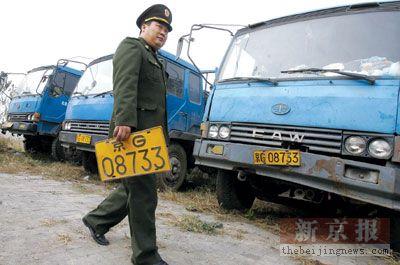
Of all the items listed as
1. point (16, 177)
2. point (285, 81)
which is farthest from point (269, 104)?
point (16, 177)

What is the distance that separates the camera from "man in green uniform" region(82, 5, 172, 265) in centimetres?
239

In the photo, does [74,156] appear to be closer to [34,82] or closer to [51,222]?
[34,82]

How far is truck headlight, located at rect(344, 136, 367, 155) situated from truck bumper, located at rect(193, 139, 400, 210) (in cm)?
12

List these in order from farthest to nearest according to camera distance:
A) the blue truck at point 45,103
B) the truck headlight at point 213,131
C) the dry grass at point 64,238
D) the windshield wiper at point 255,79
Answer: the blue truck at point 45,103 < the truck headlight at point 213,131 < the windshield wiper at point 255,79 < the dry grass at point 64,238

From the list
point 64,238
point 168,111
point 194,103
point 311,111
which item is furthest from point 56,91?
point 311,111

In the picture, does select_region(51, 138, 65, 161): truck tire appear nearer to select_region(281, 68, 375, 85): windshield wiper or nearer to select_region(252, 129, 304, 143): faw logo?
select_region(252, 129, 304, 143): faw logo

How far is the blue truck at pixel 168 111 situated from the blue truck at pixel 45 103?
202 centimetres

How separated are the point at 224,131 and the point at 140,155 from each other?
5.68 ft

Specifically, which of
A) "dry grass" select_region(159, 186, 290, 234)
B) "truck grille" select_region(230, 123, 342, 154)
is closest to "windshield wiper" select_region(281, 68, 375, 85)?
"truck grille" select_region(230, 123, 342, 154)

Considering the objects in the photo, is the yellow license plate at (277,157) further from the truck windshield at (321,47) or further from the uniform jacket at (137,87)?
the uniform jacket at (137,87)

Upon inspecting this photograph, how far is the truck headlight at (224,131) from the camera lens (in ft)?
13.1

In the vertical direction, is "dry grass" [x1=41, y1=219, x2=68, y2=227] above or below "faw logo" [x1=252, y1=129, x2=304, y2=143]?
below

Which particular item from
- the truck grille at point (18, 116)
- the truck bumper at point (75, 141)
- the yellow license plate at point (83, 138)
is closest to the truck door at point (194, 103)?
the truck bumper at point (75, 141)

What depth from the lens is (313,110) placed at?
3.43m
